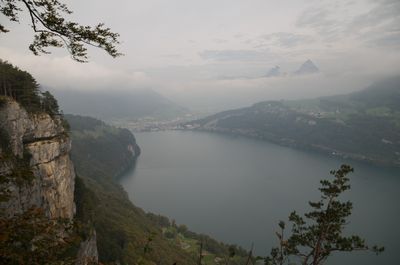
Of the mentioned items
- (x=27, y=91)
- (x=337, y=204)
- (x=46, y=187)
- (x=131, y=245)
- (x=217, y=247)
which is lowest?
(x=217, y=247)

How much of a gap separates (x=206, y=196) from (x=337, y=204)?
3679 inches

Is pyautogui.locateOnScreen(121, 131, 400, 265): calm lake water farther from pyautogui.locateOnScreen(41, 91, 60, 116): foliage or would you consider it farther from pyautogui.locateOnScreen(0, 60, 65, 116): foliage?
pyautogui.locateOnScreen(0, 60, 65, 116): foliage

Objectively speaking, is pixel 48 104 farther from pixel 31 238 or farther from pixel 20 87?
pixel 31 238

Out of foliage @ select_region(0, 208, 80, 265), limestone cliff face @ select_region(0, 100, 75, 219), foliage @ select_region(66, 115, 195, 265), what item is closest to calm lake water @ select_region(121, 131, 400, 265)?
foliage @ select_region(66, 115, 195, 265)

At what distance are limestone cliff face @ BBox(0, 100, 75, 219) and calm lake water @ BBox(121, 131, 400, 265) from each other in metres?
50.8

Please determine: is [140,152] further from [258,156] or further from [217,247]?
[217,247]

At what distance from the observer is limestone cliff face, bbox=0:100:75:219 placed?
25.2 m

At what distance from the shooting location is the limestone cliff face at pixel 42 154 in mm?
25156

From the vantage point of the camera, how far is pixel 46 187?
96.7 ft

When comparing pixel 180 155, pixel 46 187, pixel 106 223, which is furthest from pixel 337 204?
pixel 180 155

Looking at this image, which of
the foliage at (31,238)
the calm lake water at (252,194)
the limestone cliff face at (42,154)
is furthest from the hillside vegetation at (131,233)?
the limestone cliff face at (42,154)

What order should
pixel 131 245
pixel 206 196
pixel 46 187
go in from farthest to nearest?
pixel 206 196 → pixel 131 245 → pixel 46 187

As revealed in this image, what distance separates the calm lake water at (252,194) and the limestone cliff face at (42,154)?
50811mm

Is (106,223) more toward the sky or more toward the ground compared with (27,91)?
more toward the ground
